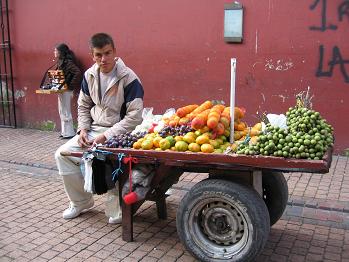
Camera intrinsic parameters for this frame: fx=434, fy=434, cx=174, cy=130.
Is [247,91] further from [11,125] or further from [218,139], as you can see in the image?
[11,125]

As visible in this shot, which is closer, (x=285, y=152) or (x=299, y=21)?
(x=285, y=152)

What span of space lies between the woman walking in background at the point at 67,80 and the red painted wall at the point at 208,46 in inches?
11.4

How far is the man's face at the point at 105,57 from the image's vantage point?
13.7 feet

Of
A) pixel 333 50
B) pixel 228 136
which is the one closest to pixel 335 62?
pixel 333 50

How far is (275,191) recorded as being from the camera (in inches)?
157

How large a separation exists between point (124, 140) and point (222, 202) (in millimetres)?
1059

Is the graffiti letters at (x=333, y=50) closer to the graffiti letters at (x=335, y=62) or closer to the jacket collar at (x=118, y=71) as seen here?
the graffiti letters at (x=335, y=62)

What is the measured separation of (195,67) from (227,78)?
0.63m

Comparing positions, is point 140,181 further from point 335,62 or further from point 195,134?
point 335,62

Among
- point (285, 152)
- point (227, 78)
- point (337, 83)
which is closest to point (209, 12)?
point (227, 78)

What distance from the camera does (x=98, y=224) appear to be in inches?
176

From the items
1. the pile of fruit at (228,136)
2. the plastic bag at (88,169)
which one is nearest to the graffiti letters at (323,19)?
the pile of fruit at (228,136)

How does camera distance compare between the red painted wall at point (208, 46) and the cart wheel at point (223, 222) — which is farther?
the red painted wall at point (208, 46)

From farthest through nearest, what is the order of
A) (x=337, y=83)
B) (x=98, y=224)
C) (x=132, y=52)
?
(x=132, y=52)
(x=337, y=83)
(x=98, y=224)
